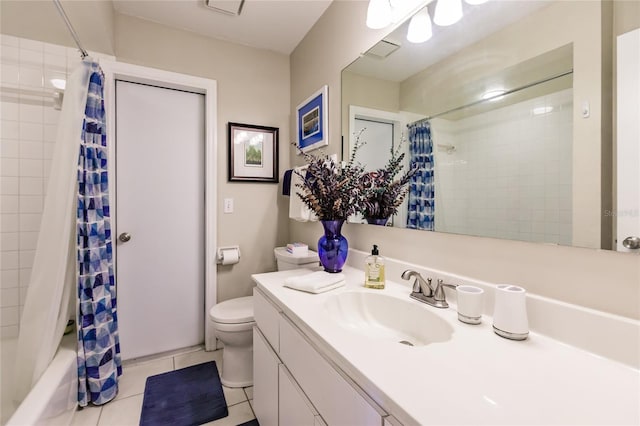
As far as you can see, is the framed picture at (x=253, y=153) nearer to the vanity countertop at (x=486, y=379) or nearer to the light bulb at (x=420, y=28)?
the light bulb at (x=420, y=28)

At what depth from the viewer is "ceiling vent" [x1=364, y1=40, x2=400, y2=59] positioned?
134cm

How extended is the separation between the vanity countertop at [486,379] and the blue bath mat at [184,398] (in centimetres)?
118

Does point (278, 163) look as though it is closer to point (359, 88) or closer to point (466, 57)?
point (359, 88)

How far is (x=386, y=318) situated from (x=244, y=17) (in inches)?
82.0

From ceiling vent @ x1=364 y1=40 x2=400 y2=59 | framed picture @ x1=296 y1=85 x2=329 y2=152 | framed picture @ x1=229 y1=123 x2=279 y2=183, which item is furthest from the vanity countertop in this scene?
framed picture @ x1=229 y1=123 x2=279 y2=183

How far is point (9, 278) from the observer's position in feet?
5.45

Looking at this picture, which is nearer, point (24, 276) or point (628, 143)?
point (628, 143)

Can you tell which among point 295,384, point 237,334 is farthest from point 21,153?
point 295,384

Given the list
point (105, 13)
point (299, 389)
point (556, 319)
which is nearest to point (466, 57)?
point (556, 319)

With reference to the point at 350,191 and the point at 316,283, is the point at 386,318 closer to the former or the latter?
the point at 316,283

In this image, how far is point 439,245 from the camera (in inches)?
42.8

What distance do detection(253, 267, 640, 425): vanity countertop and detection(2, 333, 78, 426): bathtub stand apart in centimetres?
110

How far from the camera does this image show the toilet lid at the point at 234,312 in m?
1.66

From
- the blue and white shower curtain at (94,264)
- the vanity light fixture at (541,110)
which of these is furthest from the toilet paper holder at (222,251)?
the vanity light fixture at (541,110)
